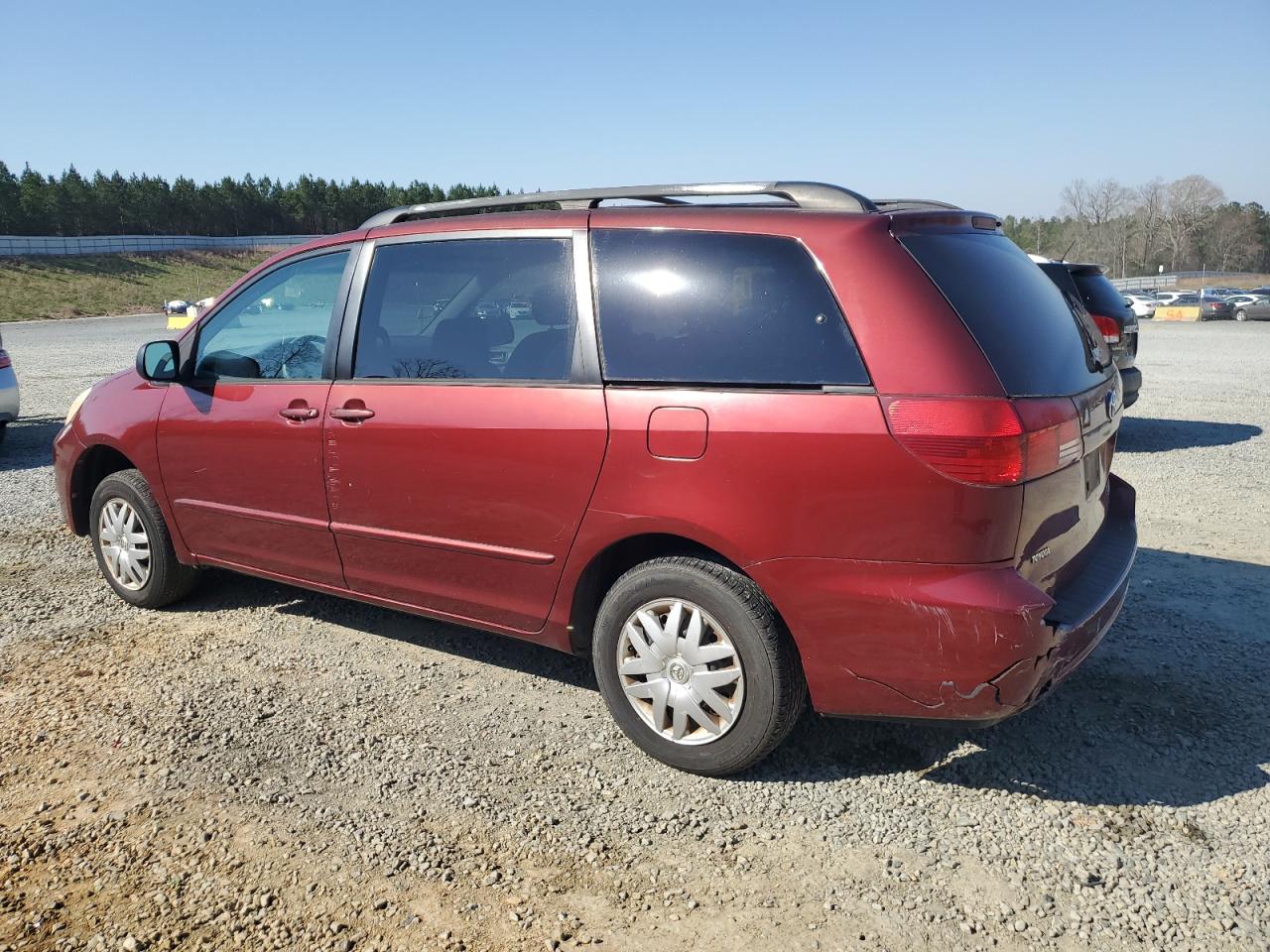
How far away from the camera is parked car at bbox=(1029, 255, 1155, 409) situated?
8.39 meters

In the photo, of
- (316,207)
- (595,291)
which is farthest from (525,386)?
(316,207)

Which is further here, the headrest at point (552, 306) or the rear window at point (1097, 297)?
the rear window at point (1097, 297)

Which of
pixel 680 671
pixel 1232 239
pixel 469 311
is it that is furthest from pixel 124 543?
pixel 1232 239

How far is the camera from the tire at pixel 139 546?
4.79 m

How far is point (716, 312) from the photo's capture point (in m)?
3.13

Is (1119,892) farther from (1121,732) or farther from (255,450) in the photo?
(255,450)

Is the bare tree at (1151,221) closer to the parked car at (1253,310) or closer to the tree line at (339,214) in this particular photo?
the tree line at (339,214)

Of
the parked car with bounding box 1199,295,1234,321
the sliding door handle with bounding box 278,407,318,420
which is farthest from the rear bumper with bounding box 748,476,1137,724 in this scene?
the parked car with bounding box 1199,295,1234,321

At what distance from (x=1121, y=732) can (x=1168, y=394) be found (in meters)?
11.6

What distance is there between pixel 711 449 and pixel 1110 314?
7.12 m

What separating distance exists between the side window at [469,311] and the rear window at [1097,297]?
672 centimetres

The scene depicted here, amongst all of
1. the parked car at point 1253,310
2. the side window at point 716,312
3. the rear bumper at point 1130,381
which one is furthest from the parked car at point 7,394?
the parked car at point 1253,310

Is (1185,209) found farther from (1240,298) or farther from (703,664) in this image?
(703,664)

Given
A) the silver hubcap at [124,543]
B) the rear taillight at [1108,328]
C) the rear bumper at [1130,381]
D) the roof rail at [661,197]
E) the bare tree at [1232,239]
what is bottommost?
the silver hubcap at [124,543]
